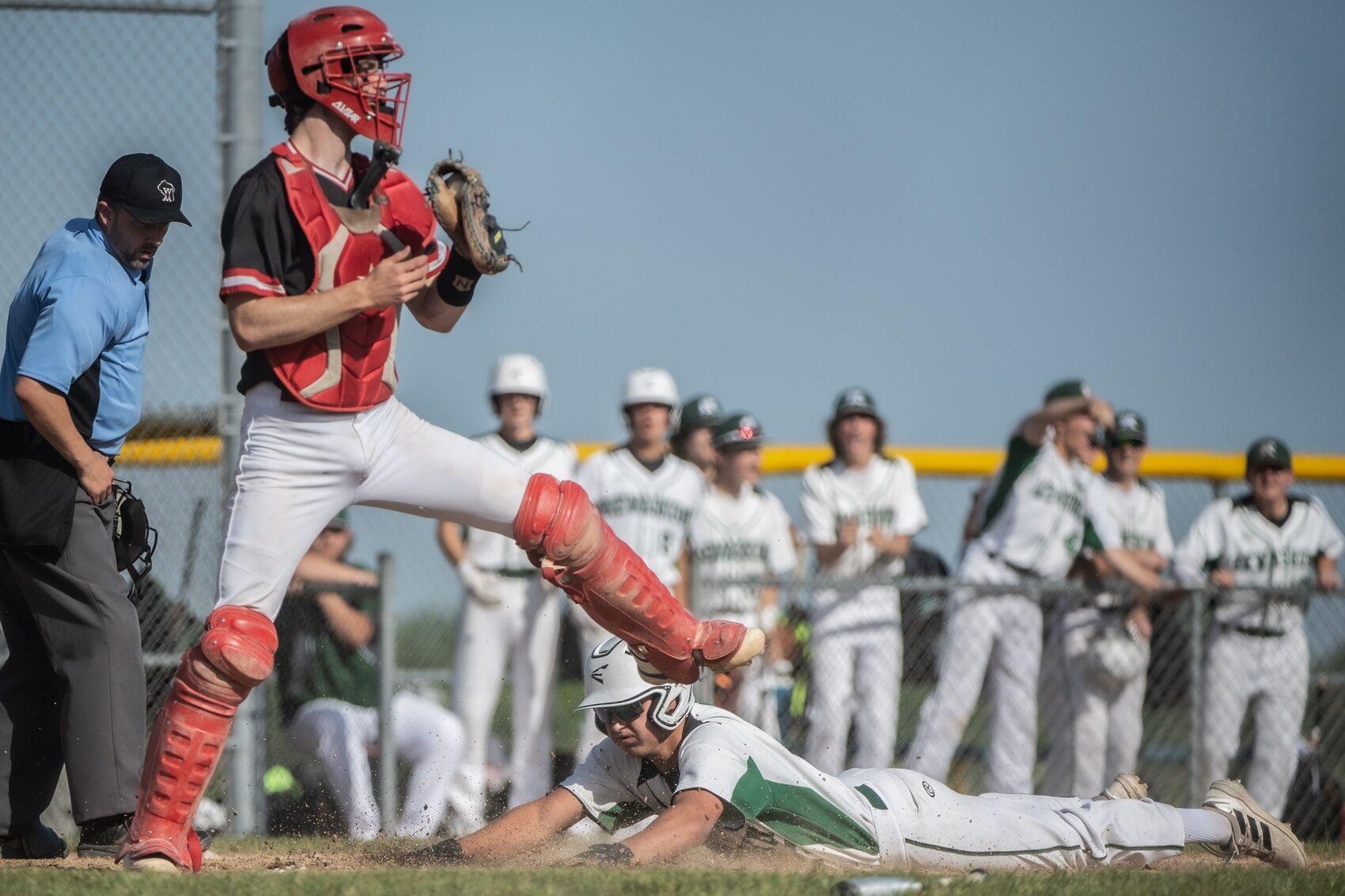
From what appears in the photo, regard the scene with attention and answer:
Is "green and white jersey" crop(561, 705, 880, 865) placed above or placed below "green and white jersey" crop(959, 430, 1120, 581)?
below

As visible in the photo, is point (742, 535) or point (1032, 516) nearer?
point (1032, 516)

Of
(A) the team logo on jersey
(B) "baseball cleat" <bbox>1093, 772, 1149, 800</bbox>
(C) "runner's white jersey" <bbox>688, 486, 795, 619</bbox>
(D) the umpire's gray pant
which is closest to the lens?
(A) the team logo on jersey

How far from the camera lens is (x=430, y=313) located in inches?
183

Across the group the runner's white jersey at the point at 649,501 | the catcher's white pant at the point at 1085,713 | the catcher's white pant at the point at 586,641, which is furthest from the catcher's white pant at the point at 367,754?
the catcher's white pant at the point at 1085,713

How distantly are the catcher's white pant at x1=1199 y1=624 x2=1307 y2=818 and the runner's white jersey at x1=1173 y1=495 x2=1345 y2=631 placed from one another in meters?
0.47

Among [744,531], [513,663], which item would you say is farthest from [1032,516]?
[513,663]

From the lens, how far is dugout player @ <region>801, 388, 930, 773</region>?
7.92 meters

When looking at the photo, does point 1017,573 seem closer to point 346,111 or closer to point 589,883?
point 589,883

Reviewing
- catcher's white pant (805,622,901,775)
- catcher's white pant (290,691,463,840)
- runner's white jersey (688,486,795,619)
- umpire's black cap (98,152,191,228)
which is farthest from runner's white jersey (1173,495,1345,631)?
umpire's black cap (98,152,191,228)

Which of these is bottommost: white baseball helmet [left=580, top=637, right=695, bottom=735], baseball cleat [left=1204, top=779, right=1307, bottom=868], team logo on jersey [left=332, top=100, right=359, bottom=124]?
baseball cleat [left=1204, top=779, right=1307, bottom=868]

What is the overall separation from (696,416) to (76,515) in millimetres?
4774

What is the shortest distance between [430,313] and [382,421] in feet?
1.64

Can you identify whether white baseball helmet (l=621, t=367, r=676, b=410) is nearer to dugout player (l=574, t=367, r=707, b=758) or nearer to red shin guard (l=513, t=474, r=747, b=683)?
dugout player (l=574, t=367, r=707, b=758)

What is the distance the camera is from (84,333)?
460 centimetres
